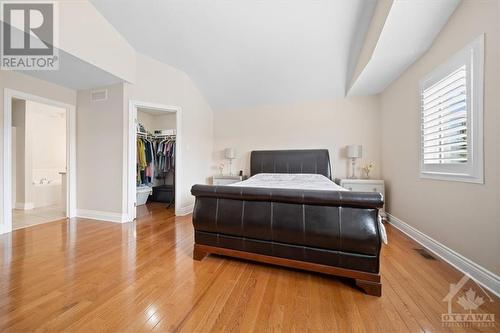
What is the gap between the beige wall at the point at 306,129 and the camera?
11.9 ft

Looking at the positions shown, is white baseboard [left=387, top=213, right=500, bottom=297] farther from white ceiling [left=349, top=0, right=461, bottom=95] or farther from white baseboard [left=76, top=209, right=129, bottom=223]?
white baseboard [left=76, top=209, right=129, bottom=223]

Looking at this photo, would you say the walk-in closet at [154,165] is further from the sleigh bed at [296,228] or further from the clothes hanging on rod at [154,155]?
the sleigh bed at [296,228]

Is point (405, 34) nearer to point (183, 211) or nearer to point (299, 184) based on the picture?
point (299, 184)

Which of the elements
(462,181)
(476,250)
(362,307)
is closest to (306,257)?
(362,307)

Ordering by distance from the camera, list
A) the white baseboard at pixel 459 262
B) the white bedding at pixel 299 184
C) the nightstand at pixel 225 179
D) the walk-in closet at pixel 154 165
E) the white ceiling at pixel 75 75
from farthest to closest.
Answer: the walk-in closet at pixel 154 165 → the nightstand at pixel 225 179 → the white ceiling at pixel 75 75 → the white bedding at pixel 299 184 → the white baseboard at pixel 459 262

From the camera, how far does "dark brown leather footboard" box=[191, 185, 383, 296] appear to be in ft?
4.74

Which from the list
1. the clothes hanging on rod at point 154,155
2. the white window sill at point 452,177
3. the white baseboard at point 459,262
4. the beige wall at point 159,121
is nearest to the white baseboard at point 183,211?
the clothes hanging on rod at point 154,155

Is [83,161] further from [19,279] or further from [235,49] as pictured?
[235,49]

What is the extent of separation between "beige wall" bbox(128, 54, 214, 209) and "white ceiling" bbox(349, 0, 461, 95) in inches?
119

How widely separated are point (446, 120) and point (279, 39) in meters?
2.22

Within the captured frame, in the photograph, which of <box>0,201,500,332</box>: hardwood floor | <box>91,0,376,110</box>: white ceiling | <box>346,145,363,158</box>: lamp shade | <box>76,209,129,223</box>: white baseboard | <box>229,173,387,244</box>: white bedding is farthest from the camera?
<box>346,145,363,158</box>: lamp shade

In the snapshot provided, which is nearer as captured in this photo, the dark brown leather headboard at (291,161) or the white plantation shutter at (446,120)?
the white plantation shutter at (446,120)

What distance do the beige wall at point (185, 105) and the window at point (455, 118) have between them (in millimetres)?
3591

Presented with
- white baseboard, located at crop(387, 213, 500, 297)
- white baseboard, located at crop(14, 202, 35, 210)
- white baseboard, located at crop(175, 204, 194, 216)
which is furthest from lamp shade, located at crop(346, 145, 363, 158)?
white baseboard, located at crop(14, 202, 35, 210)
